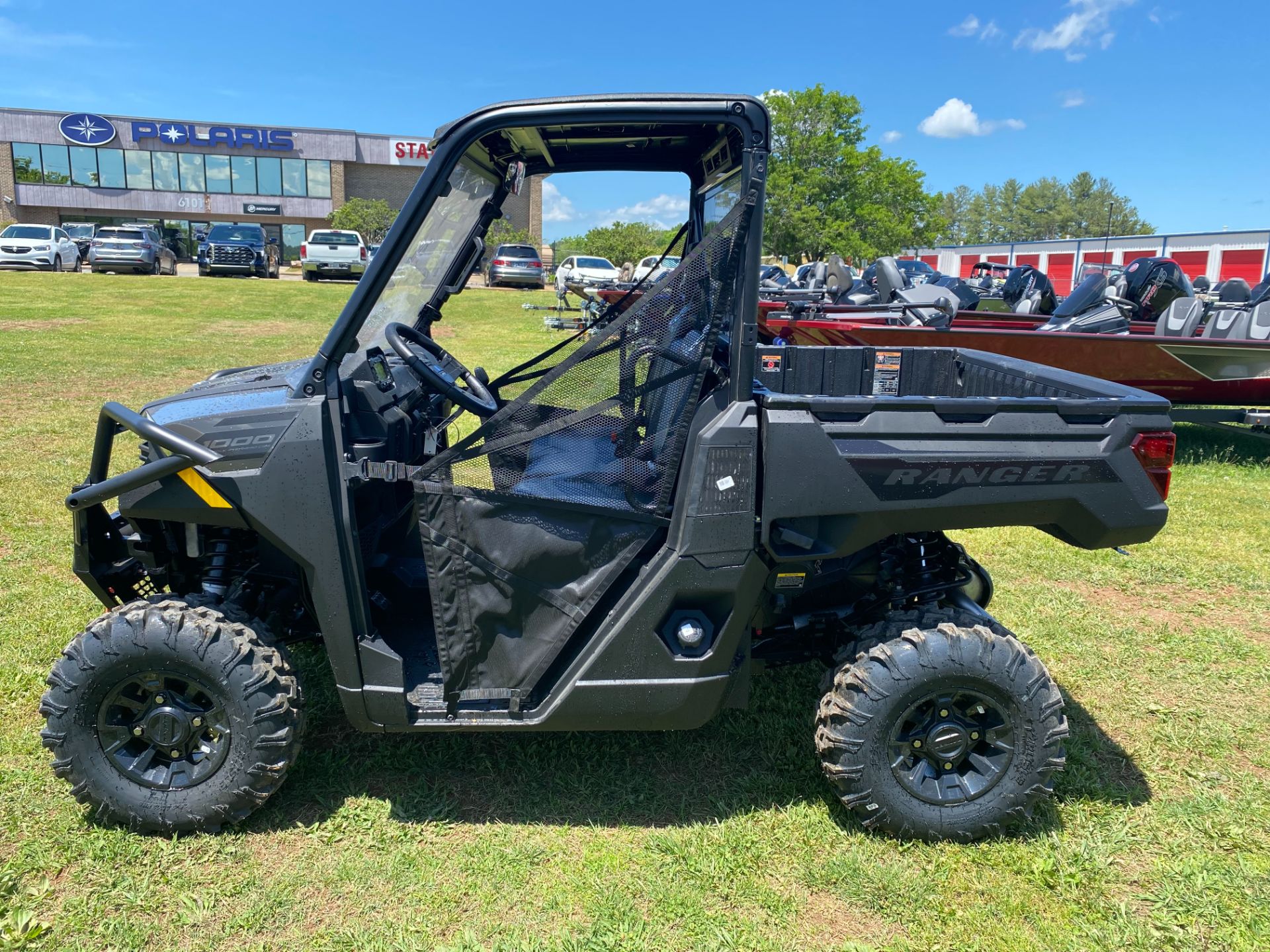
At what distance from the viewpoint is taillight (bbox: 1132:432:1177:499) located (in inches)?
107

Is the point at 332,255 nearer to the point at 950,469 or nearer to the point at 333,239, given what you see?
the point at 333,239

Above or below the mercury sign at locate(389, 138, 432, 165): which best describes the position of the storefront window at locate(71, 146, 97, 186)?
below

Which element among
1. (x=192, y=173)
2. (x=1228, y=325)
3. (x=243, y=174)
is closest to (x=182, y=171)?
(x=192, y=173)

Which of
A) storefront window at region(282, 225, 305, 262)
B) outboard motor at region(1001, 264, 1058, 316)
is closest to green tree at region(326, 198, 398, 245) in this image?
storefront window at region(282, 225, 305, 262)

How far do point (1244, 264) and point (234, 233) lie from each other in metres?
40.9

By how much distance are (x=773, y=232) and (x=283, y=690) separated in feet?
131

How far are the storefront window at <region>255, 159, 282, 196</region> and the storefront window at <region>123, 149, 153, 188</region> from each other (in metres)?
5.33

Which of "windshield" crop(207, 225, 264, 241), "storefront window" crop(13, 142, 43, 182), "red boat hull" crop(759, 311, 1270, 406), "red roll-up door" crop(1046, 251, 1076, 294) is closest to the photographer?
"red boat hull" crop(759, 311, 1270, 406)

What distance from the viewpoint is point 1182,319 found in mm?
8320

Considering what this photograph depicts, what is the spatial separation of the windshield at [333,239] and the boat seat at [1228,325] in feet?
80.8

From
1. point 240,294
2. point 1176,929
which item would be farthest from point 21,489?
point 240,294

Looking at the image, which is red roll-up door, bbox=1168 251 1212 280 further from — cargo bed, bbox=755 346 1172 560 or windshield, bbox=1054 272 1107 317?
cargo bed, bbox=755 346 1172 560

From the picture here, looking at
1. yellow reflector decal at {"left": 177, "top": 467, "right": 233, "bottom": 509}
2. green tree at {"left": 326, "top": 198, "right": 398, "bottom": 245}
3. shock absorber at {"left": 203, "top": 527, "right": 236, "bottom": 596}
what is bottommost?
shock absorber at {"left": 203, "top": 527, "right": 236, "bottom": 596}

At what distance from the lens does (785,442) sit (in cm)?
253
